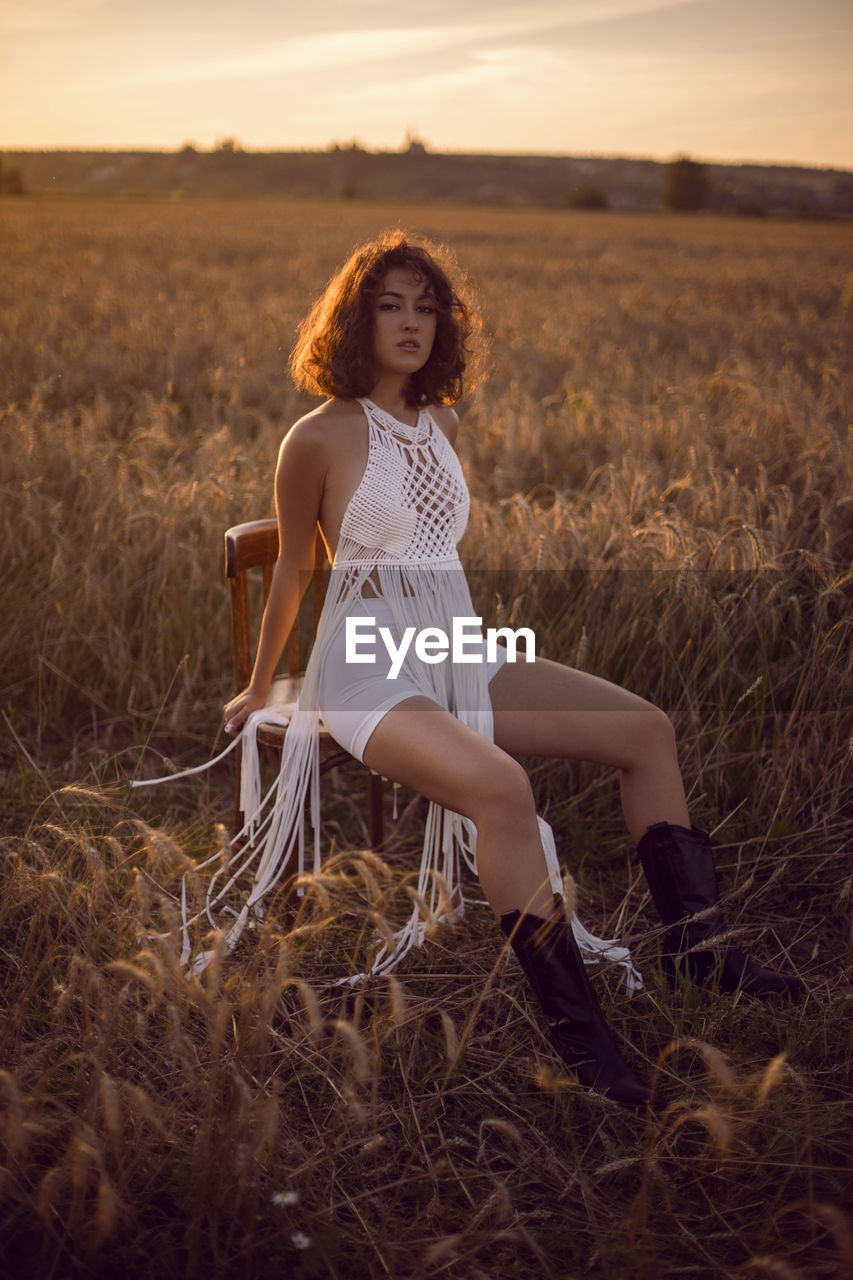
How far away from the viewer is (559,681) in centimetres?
216

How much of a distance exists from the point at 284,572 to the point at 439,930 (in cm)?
98

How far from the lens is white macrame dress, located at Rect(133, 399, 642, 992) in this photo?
6.93ft

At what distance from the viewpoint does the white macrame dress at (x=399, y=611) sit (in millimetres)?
2113

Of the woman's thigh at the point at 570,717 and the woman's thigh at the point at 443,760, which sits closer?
the woman's thigh at the point at 443,760

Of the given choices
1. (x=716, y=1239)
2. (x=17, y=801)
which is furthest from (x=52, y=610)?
(x=716, y=1239)

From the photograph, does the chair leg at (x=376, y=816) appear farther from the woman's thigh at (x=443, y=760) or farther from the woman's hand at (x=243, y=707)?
the woman's thigh at (x=443, y=760)

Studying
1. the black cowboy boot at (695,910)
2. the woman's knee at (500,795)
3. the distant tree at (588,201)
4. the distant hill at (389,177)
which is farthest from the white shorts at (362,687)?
the distant tree at (588,201)

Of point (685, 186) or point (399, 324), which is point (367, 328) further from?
point (685, 186)

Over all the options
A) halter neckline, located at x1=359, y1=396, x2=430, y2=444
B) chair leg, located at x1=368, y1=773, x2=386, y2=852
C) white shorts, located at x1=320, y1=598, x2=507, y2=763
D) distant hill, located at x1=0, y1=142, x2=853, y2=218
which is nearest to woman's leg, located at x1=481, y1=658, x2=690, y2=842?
white shorts, located at x1=320, y1=598, x2=507, y2=763

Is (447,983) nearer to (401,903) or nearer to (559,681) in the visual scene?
(401,903)

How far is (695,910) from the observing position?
199 centimetres

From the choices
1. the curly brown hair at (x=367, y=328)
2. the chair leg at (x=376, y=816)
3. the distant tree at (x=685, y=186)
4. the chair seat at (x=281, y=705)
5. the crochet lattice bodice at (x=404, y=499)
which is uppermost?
the distant tree at (x=685, y=186)

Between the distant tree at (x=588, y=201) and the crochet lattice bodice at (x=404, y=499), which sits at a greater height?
the distant tree at (x=588, y=201)

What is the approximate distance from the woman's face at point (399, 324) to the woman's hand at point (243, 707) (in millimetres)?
886
